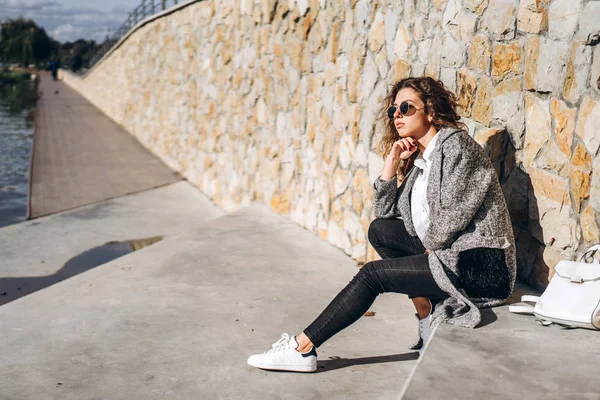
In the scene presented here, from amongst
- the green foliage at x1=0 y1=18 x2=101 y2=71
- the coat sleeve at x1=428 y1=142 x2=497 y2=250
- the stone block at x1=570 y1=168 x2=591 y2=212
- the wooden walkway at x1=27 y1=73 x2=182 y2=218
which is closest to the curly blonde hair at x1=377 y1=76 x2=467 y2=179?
the coat sleeve at x1=428 y1=142 x2=497 y2=250

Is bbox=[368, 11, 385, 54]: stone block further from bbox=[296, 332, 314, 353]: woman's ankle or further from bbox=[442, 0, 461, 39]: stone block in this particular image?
bbox=[296, 332, 314, 353]: woman's ankle

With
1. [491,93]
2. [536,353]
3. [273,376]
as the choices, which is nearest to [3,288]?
[273,376]

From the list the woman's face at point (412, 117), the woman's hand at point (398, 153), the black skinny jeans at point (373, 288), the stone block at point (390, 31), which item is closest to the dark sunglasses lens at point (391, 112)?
the woman's face at point (412, 117)

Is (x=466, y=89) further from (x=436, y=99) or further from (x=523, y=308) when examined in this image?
(x=523, y=308)

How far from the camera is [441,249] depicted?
3.29m

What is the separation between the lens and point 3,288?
5.88m

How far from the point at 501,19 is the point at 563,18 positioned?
0.53 metres

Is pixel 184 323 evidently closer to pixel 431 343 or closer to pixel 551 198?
pixel 431 343

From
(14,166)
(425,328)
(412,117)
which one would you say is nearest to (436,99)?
(412,117)

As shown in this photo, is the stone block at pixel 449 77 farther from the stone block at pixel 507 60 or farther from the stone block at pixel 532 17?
the stone block at pixel 532 17

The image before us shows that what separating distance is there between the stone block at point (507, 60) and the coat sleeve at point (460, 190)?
3.24ft

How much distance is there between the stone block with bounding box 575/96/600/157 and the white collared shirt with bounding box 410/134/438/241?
2.27ft

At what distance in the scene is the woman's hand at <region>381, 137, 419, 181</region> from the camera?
3.69 metres

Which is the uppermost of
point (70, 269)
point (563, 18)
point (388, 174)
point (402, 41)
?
point (563, 18)
